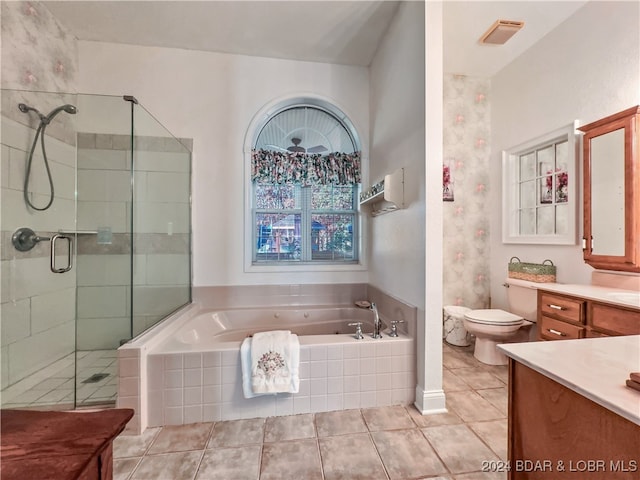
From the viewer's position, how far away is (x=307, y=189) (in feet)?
10.2

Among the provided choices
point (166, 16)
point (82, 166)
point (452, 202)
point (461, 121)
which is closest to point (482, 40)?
point (461, 121)

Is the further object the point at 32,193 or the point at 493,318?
the point at 493,318

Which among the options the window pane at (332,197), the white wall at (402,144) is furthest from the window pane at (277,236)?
the white wall at (402,144)

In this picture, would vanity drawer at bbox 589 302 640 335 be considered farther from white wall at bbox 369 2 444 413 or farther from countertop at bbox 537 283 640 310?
white wall at bbox 369 2 444 413

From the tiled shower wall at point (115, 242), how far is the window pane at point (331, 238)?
1.53m

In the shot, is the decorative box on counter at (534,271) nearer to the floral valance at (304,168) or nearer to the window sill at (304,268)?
the window sill at (304,268)

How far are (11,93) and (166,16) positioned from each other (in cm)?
128

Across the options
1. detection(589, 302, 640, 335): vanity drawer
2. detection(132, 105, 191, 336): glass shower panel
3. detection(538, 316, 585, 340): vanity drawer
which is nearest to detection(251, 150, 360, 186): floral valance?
detection(132, 105, 191, 336): glass shower panel

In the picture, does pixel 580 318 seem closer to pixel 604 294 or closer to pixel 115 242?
pixel 604 294

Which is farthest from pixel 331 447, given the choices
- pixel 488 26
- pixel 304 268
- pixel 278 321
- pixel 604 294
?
pixel 488 26

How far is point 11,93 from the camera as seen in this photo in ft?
6.50

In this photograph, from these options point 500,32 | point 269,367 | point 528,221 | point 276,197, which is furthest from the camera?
point 276,197

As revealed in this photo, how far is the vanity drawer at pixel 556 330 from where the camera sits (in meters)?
1.88

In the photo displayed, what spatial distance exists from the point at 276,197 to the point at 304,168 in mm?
437
